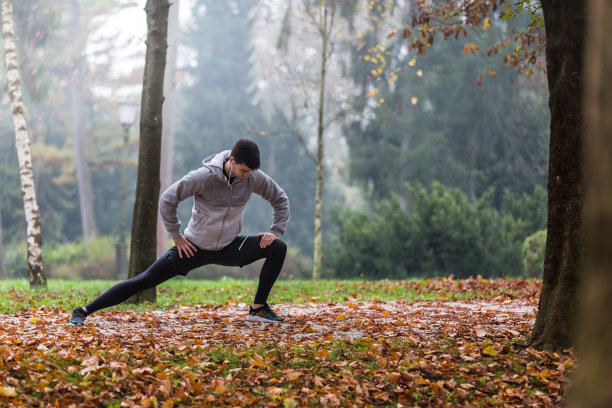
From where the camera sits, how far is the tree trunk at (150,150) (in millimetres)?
8336

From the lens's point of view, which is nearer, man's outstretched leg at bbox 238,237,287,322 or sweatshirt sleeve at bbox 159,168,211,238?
sweatshirt sleeve at bbox 159,168,211,238

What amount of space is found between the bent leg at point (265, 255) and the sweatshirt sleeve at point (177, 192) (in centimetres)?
73

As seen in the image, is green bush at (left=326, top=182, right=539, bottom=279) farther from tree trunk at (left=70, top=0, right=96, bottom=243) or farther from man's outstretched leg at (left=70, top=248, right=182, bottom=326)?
tree trunk at (left=70, top=0, right=96, bottom=243)

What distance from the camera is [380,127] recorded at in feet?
77.9

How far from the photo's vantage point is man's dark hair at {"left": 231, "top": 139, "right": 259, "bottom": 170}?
5707 millimetres

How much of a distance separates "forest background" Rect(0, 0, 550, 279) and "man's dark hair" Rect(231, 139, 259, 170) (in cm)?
446

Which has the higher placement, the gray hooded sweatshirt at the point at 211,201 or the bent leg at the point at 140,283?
the gray hooded sweatshirt at the point at 211,201

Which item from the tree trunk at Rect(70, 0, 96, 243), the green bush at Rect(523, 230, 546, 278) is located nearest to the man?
the green bush at Rect(523, 230, 546, 278)

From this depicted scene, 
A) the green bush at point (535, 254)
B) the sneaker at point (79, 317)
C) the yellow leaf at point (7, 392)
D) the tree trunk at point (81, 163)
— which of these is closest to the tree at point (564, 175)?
the yellow leaf at point (7, 392)

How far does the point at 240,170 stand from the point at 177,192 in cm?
64

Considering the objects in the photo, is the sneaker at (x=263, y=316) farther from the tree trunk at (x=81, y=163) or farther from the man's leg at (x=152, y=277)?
the tree trunk at (x=81, y=163)

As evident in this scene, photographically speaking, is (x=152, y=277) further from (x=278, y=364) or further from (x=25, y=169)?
(x=25, y=169)

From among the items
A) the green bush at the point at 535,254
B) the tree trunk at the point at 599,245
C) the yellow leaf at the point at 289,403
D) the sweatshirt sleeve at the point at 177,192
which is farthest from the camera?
the green bush at the point at 535,254

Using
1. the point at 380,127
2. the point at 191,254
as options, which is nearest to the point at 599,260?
the point at 191,254
